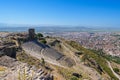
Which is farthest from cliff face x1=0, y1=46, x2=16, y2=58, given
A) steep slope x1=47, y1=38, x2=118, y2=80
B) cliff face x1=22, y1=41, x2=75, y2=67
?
steep slope x1=47, y1=38, x2=118, y2=80

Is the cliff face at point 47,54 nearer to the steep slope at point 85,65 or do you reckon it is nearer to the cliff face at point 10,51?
the steep slope at point 85,65

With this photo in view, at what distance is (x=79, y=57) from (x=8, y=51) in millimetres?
17424

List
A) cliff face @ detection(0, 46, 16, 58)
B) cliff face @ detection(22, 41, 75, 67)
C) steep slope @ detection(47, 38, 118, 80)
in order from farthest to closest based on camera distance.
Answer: cliff face @ detection(22, 41, 75, 67) → steep slope @ detection(47, 38, 118, 80) → cliff face @ detection(0, 46, 16, 58)

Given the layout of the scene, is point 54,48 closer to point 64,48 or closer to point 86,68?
point 64,48

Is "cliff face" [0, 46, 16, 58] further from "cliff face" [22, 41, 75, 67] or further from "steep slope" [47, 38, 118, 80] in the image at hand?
"steep slope" [47, 38, 118, 80]

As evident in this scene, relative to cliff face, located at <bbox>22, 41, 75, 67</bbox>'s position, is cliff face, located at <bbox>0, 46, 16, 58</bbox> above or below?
above

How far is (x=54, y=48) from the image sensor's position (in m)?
46.1

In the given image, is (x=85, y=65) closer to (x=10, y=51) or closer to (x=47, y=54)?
(x=47, y=54)

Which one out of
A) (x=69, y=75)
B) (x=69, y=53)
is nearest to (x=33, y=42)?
(x=69, y=53)

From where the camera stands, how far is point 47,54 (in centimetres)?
→ 4050

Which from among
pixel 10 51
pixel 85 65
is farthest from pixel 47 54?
pixel 10 51

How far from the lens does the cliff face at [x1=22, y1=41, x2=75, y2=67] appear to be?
126 ft

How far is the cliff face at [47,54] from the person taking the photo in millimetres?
38350

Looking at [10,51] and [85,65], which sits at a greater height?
[10,51]
